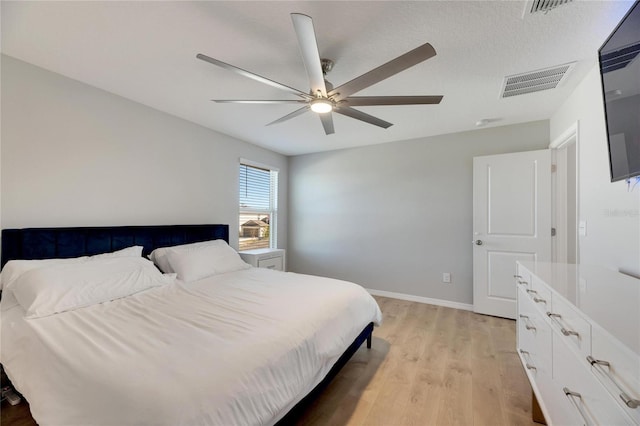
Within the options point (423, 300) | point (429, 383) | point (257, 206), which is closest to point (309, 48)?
point (429, 383)

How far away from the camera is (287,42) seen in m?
1.69

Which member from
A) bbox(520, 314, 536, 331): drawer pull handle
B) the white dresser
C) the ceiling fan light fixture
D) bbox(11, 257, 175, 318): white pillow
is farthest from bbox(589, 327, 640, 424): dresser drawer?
bbox(11, 257, 175, 318): white pillow

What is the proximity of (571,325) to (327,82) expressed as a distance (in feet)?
5.84

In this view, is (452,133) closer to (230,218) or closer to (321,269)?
(321,269)

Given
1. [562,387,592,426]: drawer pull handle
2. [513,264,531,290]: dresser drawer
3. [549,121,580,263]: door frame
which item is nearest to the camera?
[562,387,592,426]: drawer pull handle

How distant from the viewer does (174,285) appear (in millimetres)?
2203

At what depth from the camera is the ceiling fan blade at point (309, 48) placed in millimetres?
1161

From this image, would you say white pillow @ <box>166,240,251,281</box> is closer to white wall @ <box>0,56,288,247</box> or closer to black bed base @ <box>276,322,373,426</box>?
white wall @ <box>0,56,288,247</box>

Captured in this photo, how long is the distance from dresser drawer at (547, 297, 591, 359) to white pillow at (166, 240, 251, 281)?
256cm

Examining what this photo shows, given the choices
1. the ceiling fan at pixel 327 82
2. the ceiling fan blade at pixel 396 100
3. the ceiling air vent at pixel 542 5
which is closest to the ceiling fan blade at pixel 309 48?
the ceiling fan at pixel 327 82

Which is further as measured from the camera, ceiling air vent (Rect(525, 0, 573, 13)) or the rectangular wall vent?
ceiling air vent (Rect(525, 0, 573, 13))

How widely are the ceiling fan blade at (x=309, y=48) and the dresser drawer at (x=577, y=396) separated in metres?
1.73

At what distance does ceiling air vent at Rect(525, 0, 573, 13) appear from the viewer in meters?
1.35

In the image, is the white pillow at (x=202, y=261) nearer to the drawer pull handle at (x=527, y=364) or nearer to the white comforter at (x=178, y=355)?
the white comforter at (x=178, y=355)
